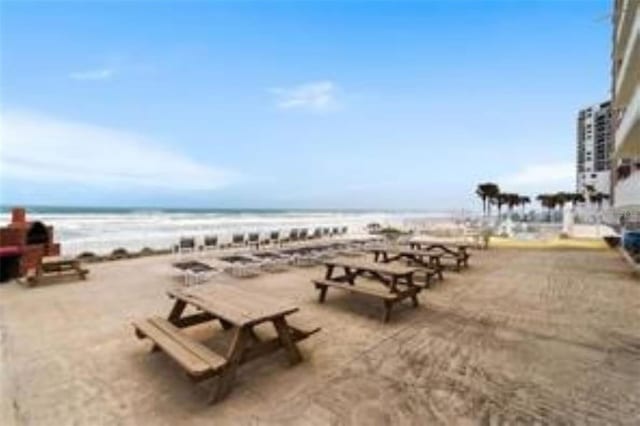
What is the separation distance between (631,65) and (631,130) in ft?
7.91

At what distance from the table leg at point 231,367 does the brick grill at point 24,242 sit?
25.2ft

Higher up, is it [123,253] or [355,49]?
[355,49]

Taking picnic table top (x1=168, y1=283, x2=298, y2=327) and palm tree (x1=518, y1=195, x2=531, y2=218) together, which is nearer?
picnic table top (x1=168, y1=283, x2=298, y2=327)

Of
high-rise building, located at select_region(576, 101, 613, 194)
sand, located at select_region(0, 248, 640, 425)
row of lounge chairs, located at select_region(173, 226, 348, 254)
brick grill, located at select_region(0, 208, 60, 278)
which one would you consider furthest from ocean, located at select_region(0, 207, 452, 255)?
high-rise building, located at select_region(576, 101, 613, 194)

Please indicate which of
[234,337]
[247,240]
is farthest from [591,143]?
[234,337]

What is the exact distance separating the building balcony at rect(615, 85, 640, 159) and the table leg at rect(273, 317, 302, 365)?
1116 cm

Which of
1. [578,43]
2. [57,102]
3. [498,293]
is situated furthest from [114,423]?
[57,102]

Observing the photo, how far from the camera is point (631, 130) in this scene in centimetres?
1208

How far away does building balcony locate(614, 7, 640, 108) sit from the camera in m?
10.6

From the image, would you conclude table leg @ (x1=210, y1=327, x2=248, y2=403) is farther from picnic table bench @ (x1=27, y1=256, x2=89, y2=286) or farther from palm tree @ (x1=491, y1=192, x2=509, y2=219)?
palm tree @ (x1=491, y1=192, x2=509, y2=219)

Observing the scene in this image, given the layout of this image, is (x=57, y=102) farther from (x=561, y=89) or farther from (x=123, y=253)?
(x=561, y=89)

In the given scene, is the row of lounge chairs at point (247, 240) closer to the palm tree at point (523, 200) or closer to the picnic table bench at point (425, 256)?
the picnic table bench at point (425, 256)

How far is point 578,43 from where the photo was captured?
1925 centimetres

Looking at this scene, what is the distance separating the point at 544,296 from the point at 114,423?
23.0 ft
